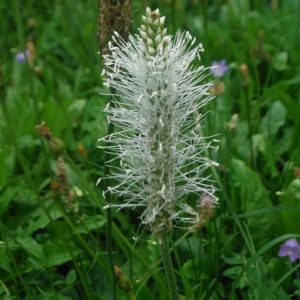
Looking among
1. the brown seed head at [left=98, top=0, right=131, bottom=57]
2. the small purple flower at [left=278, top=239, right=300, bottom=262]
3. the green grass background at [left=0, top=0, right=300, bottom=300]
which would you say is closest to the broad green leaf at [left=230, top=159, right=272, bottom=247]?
the green grass background at [left=0, top=0, right=300, bottom=300]

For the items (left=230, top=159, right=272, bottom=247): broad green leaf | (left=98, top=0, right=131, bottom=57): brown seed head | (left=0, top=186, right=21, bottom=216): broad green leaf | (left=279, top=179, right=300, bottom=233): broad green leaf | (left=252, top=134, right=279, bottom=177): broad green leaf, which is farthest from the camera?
(left=252, top=134, right=279, bottom=177): broad green leaf

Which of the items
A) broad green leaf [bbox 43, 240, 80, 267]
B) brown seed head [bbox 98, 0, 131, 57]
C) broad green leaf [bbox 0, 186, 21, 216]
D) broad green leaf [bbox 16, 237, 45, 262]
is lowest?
broad green leaf [bbox 43, 240, 80, 267]

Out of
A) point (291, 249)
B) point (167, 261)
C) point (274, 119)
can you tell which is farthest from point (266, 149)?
point (167, 261)

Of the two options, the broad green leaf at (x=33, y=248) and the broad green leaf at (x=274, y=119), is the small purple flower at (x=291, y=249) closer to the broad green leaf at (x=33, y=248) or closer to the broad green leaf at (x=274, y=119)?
the broad green leaf at (x=33, y=248)

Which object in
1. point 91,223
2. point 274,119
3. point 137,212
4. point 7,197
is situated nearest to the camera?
point 91,223

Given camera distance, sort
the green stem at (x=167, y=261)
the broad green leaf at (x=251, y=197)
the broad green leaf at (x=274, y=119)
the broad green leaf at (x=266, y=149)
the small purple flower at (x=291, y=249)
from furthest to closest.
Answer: the broad green leaf at (x=274, y=119) → the broad green leaf at (x=266, y=149) → the broad green leaf at (x=251, y=197) → the small purple flower at (x=291, y=249) → the green stem at (x=167, y=261)

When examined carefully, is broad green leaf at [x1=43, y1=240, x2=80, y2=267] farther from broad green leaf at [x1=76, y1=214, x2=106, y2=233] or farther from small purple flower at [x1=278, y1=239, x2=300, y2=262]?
small purple flower at [x1=278, y1=239, x2=300, y2=262]

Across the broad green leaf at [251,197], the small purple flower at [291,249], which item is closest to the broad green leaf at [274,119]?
the broad green leaf at [251,197]

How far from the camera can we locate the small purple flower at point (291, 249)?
1688mm

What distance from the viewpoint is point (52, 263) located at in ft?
5.94

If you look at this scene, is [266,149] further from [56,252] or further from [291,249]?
[56,252]

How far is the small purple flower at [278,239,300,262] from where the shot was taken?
1688 mm

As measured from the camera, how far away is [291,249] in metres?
1.72

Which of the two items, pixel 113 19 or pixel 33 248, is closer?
pixel 113 19
